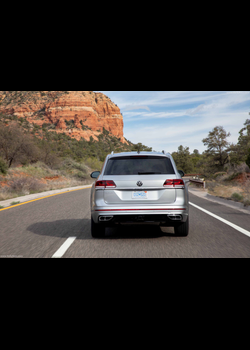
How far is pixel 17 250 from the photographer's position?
644cm

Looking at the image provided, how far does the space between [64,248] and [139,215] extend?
Result: 5.15ft

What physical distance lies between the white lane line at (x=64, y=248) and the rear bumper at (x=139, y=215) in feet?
2.55

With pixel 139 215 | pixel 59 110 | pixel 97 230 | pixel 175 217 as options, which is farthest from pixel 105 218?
pixel 59 110

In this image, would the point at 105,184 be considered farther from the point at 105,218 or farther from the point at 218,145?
the point at 218,145

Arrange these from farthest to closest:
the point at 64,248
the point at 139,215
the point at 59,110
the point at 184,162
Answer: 1. the point at 59,110
2. the point at 184,162
3. the point at 139,215
4. the point at 64,248

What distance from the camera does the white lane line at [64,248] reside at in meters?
6.02

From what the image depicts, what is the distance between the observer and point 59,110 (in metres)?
118
